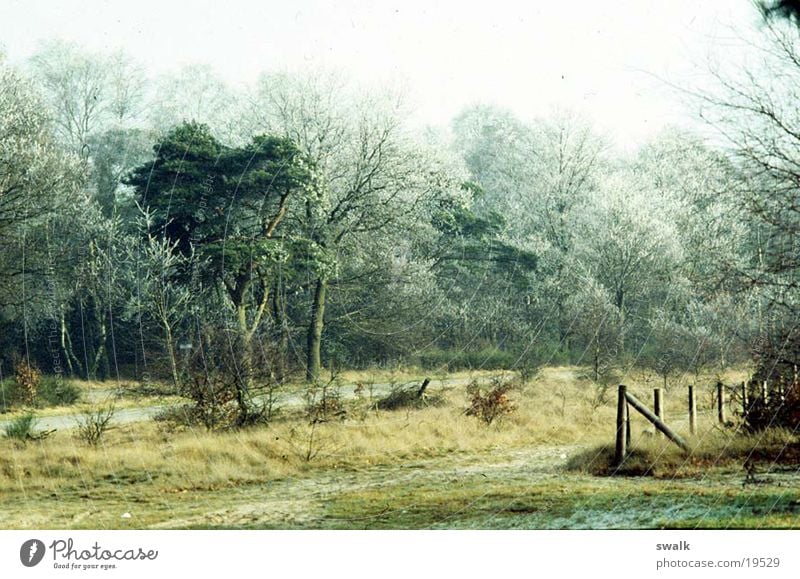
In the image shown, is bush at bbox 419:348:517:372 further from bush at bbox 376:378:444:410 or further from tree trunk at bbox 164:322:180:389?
tree trunk at bbox 164:322:180:389

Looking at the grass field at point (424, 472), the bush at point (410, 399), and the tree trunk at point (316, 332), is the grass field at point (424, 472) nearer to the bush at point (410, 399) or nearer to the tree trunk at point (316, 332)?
the bush at point (410, 399)

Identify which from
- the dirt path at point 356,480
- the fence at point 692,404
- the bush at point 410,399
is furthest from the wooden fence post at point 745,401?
the bush at point 410,399

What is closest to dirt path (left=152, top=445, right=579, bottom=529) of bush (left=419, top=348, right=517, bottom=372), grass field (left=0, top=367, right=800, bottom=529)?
grass field (left=0, top=367, right=800, bottom=529)

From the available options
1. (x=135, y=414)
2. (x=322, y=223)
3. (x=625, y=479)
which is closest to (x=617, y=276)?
(x=625, y=479)

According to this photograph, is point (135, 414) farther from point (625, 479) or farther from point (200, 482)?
point (625, 479)

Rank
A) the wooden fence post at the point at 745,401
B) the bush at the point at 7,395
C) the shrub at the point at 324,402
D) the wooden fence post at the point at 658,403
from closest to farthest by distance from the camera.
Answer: the bush at the point at 7,395 < the shrub at the point at 324,402 < the wooden fence post at the point at 658,403 < the wooden fence post at the point at 745,401

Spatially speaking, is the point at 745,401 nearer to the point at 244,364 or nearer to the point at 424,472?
the point at 424,472
